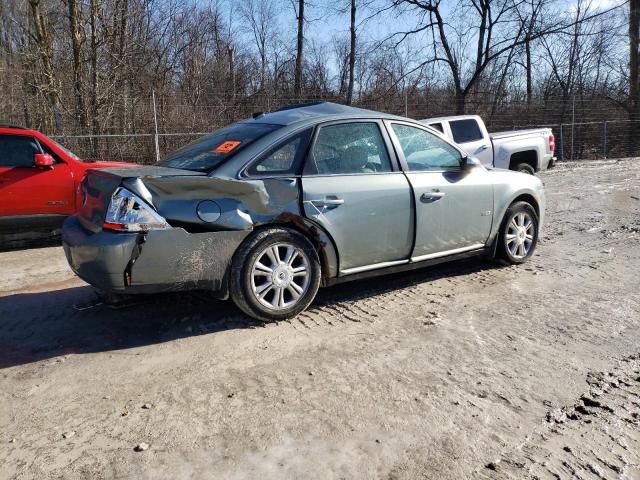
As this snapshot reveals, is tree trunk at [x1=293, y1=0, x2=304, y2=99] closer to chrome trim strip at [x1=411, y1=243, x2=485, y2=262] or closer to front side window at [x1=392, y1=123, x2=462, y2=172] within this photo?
front side window at [x1=392, y1=123, x2=462, y2=172]

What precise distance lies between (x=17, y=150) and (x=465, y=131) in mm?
8856

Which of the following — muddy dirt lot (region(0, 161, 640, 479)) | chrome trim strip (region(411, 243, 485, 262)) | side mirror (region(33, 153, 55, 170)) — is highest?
side mirror (region(33, 153, 55, 170))

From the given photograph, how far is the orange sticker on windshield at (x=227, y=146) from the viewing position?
430 cm

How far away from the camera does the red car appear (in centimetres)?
710

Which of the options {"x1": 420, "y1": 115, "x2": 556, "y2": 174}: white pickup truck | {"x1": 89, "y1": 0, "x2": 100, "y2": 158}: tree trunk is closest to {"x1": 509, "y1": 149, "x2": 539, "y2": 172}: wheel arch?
{"x1": 420, "y1": 115, "x2": 556, "y2": 174}: white pickup truck

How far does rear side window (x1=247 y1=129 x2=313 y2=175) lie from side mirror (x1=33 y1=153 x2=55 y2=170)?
4466 millimetres

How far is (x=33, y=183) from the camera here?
23.7 feet

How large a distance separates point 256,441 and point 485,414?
46.4 inches

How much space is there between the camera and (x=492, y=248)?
5.57 m

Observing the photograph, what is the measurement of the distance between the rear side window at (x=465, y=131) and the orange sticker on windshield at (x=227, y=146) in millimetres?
8576

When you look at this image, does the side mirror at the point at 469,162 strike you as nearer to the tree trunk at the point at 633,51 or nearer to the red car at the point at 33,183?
the red car at the point at 33,183

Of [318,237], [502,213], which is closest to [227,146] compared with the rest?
[318,237]

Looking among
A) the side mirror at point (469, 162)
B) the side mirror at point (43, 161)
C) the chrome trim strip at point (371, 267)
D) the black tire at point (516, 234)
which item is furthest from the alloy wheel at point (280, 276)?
the side mirror at point (43, 161)

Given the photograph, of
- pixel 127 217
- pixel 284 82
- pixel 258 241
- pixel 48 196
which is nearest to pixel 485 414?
pixel 258 241
